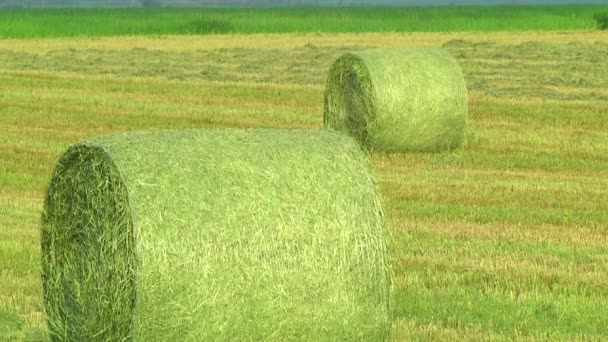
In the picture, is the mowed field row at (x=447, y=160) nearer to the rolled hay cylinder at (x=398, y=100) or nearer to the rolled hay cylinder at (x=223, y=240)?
the rolled hay cylinder at (x=398, y=100)

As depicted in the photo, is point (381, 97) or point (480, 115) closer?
point (381, 97)

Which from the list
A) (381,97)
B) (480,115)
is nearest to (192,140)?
(381,97)

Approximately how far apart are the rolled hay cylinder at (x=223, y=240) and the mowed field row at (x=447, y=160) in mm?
1274

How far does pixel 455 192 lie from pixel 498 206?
957mm

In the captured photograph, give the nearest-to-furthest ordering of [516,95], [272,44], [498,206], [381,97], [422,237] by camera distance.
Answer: [422,237] < [498,206] < [381,97] < [516,95] < [272,44]

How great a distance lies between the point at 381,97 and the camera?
19.4 metres

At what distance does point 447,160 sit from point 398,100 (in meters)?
1.16

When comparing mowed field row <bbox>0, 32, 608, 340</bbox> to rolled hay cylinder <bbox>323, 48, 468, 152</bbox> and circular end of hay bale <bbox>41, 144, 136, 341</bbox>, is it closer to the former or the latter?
rolled hay cylinder <bbox>323, 48, 468, 152</bbox>

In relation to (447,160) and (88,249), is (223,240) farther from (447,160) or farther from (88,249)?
(447,160)

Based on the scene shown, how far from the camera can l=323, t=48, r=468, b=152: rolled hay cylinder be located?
1939 centimetres

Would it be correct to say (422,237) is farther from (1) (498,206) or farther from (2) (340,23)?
(2) (340,23)

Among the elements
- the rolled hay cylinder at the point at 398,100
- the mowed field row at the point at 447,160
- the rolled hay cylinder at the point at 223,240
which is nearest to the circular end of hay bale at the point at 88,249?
the rolled hay cylinder at the point at 223,240

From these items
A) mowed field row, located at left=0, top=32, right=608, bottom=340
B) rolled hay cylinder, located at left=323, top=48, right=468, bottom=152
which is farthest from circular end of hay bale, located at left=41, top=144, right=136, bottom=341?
rolled hay cylinder, located at left=323, top=48, right=468, bottom=152

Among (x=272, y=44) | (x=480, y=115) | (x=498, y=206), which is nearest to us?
(x=498, y=206)
